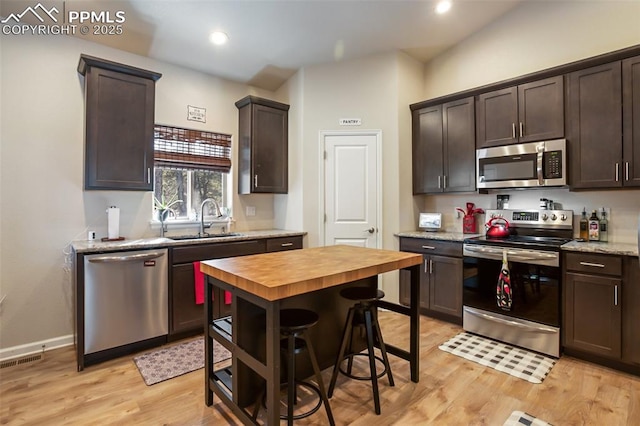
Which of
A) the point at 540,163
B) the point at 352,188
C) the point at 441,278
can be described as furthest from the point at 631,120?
the point at 352,188

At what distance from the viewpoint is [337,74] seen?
403 centimetres

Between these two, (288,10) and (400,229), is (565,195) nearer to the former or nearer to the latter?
(400,229)

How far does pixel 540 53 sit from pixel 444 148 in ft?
4.36

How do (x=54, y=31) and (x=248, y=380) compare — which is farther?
(x=54, y=31)

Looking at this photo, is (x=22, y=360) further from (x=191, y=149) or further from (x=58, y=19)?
(x=58, y=19)

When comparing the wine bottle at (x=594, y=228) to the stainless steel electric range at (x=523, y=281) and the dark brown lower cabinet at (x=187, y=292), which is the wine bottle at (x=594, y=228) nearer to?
the stainless steel electric range at (x=523, y=281)

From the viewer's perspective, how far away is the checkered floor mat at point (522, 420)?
189 centimetres

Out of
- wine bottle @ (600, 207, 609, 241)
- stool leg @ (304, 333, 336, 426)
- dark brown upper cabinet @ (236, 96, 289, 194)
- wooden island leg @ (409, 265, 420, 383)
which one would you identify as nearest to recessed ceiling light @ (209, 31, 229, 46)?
dark brown upper cabinet @ (236, 96, 289, 194)

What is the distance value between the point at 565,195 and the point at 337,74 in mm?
2858

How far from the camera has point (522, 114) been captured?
3.19m

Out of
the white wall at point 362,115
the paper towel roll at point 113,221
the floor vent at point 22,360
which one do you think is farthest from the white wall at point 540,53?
the floor vent at point 22,360

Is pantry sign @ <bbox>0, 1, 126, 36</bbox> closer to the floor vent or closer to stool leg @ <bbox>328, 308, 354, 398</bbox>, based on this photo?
the floor vent

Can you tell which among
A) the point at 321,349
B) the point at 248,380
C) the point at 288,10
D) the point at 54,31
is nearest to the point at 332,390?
the point at 321,349

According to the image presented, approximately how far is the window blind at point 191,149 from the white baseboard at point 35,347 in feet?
6.25
